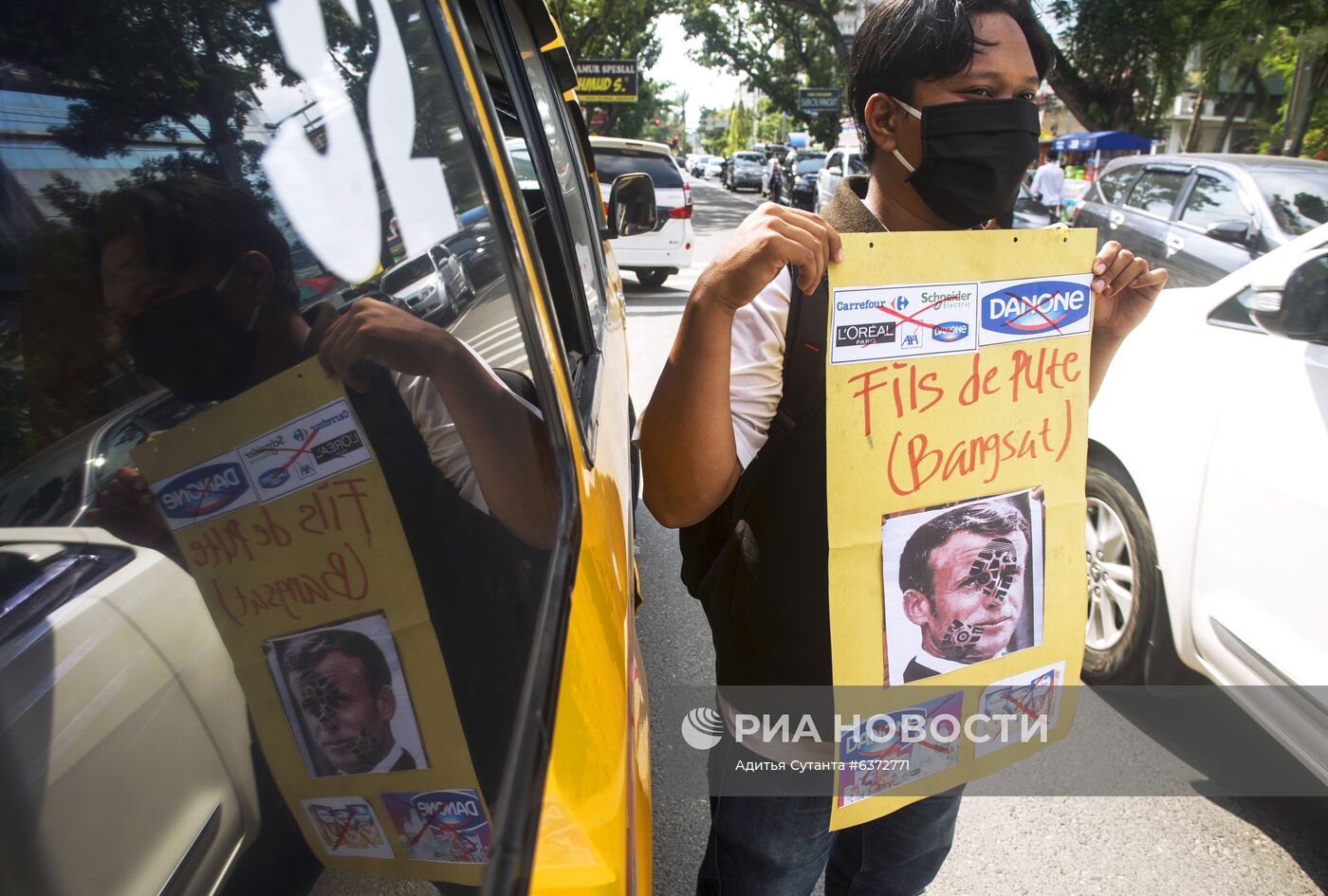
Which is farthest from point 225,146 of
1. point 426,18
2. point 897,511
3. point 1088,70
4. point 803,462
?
point 1088,70

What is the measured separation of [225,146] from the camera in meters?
0.76

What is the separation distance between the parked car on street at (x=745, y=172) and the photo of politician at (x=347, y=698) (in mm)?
39386

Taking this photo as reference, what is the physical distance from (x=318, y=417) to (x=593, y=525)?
521 mm

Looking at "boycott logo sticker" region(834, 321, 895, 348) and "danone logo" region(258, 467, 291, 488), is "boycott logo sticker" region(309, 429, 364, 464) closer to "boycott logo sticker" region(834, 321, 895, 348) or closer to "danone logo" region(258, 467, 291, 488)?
"danone logo" region(258, 467, 291, 488)

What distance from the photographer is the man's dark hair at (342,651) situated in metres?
0.70

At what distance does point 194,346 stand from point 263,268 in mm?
96

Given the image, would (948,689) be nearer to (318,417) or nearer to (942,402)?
(942,402)

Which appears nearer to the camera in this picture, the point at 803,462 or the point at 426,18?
the point at 426,18

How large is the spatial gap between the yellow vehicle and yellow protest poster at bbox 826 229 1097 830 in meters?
0.42

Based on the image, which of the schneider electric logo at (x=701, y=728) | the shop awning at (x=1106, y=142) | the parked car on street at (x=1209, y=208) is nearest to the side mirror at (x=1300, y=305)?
the schneider electric logo at (x=701, y=728)

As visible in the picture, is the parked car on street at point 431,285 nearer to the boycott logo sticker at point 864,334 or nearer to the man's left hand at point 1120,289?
the boycott logo sticker at point 864,334

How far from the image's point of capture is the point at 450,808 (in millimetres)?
743

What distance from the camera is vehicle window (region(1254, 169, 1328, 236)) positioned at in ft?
21.0

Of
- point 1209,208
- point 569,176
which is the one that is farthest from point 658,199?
point 569,176
